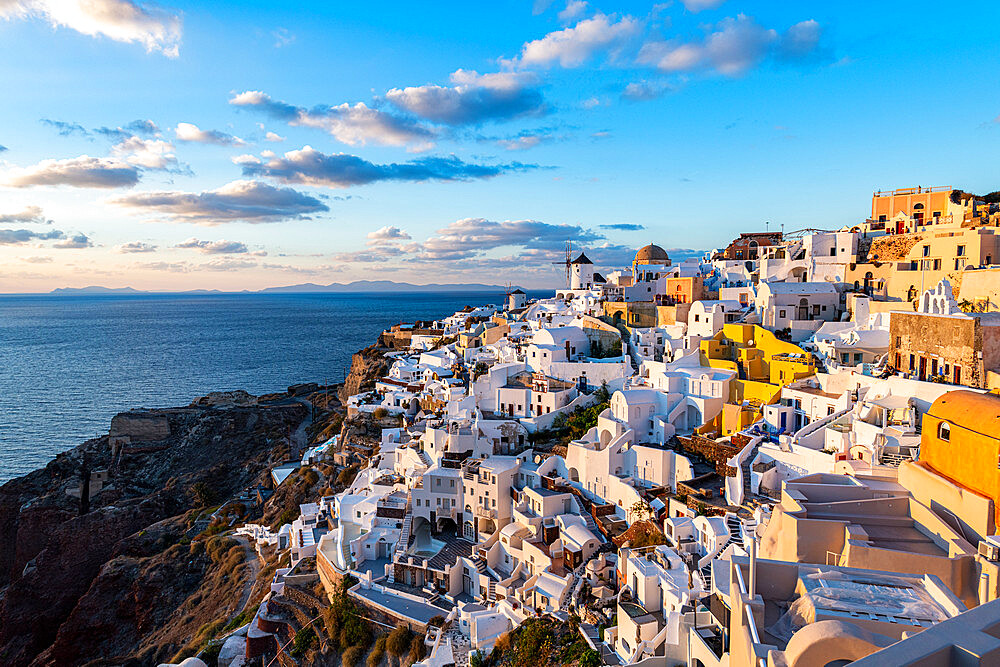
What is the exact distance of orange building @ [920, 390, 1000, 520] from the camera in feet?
23.1

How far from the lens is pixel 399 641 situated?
18188 millimetres

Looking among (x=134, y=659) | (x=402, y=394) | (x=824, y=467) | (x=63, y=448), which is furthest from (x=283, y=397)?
(x=824, y=467)

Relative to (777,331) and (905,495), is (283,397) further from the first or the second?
(905,495)

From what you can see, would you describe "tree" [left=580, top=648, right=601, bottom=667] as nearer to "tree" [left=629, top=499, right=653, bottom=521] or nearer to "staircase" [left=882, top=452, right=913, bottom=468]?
"tree" [left=629, top=499, right=653, bottom=521]

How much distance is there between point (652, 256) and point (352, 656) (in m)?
36.3

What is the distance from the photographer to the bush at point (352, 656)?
18.5 meters

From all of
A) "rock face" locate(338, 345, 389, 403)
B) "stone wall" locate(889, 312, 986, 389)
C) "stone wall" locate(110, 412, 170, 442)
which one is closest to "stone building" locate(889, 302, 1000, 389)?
"stone wall" locate(889, 312, 986, 389)

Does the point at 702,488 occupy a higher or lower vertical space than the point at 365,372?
higher

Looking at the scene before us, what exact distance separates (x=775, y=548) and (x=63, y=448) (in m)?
56.9

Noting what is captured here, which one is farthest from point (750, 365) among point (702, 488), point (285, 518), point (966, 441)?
point (285, 518)

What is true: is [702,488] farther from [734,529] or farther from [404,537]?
[404,537]

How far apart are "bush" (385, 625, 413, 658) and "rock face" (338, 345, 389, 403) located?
29.4 m

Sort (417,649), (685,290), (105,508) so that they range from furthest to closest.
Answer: (105,508) → (685,290) → (417,649)

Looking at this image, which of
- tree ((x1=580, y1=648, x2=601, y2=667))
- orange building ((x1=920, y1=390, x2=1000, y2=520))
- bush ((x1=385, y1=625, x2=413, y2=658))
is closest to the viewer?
orange building ((x1=920, y1=390, x2=1000, y2=520))
